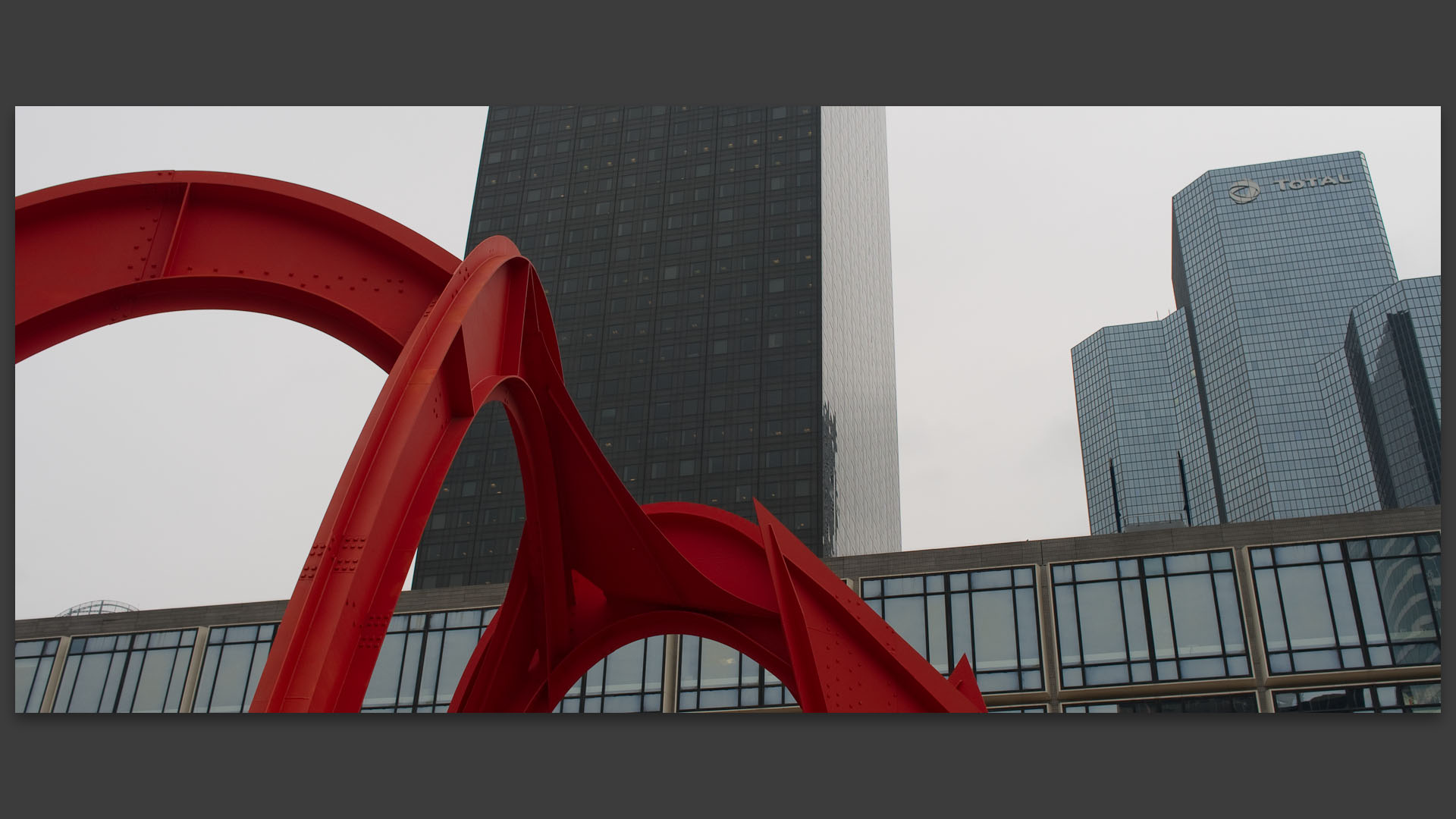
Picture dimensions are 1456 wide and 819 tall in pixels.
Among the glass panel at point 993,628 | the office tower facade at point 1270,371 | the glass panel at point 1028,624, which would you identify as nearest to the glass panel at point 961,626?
the glass panel at point 993,628

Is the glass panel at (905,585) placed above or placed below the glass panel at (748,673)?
above

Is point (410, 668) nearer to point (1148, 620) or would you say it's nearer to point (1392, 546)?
point (1148, 620)

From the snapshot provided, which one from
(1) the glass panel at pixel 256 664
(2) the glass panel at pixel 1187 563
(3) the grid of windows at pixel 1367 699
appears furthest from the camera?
(1) the glass panel at pixel 256 664

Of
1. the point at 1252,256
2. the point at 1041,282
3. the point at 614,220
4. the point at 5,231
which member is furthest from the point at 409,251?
the point at 1252,256

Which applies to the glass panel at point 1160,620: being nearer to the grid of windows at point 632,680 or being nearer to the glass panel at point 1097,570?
the glass panel at point 1097,570

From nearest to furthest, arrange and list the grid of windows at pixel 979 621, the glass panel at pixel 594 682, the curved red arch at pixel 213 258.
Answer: the curved red arch at pixel 213 258
the grid of windows at pixel 979 621
the glass panel at pixel 594 682

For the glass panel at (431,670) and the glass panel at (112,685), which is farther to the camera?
the glass panel at (112,685)
